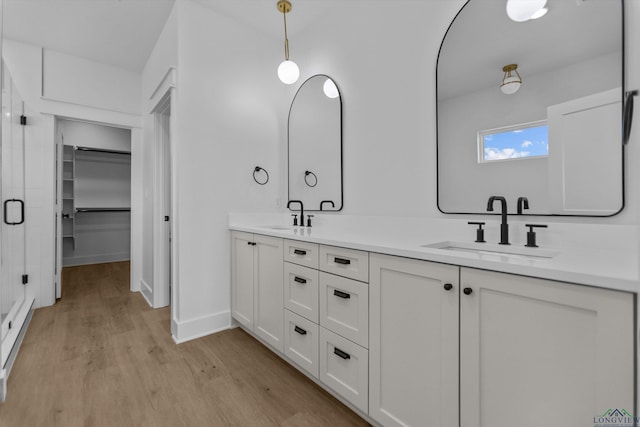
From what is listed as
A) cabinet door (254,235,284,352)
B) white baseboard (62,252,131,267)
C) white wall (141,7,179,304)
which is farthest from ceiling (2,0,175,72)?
white baseboard (62,252,131,267)

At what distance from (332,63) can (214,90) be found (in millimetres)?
1027

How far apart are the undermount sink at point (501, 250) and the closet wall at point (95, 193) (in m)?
5.60

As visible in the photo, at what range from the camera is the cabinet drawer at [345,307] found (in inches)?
54.3

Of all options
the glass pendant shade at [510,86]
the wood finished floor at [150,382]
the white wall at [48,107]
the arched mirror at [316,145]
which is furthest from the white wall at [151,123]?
the glass pendant shade at [510,86]

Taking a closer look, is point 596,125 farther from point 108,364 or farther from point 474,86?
point 108,364

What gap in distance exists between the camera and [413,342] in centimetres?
118

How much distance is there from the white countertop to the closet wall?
4.56 meters

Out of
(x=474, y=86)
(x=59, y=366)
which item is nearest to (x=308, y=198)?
(x=474, y=86)

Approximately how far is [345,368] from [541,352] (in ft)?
2.90

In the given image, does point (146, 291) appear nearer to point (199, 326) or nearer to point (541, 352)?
point (199, 326)

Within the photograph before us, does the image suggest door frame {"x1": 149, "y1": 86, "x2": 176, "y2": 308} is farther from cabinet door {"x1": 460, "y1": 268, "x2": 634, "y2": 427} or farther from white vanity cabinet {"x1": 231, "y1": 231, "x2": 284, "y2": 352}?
cabinet door {"x1": 460, "y1": 268, "x2": 634, "y2": 427}

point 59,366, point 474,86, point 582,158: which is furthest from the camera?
point 59,366

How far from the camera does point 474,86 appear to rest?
158cm

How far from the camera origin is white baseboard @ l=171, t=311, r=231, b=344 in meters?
2.30
